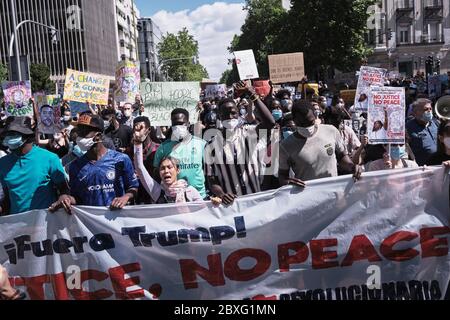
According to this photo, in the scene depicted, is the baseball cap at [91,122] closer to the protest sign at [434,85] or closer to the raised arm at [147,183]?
the raised arm at [147,183]

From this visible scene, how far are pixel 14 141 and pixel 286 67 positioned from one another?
9532 millimetres

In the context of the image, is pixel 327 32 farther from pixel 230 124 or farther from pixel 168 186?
pixel 168 186

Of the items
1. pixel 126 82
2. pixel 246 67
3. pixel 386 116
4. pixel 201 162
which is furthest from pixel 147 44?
pixel 386 116

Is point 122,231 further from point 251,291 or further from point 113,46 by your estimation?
point 113,46

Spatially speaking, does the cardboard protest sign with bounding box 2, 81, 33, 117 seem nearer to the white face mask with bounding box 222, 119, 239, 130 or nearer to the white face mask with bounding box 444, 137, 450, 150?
the white face mask with bounding box 222, 119, 239, 130

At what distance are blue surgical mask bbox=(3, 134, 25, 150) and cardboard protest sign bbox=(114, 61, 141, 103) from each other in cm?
484

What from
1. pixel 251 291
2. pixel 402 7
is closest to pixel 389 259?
pixel 251 291

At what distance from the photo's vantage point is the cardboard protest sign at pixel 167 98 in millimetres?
6812

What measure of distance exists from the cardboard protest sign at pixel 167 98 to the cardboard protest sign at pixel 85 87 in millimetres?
2681

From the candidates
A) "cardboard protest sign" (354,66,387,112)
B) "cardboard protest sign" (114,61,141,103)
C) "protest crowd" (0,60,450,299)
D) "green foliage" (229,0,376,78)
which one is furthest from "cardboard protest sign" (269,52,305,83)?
"green foliage" (229,0,376,78)

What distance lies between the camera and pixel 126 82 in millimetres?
9305

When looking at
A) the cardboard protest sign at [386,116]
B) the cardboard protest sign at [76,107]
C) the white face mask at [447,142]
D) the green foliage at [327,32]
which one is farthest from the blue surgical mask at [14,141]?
the green foliage at [327,32]

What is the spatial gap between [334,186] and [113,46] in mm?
86446

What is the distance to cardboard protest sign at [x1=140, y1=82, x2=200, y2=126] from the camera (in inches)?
268
